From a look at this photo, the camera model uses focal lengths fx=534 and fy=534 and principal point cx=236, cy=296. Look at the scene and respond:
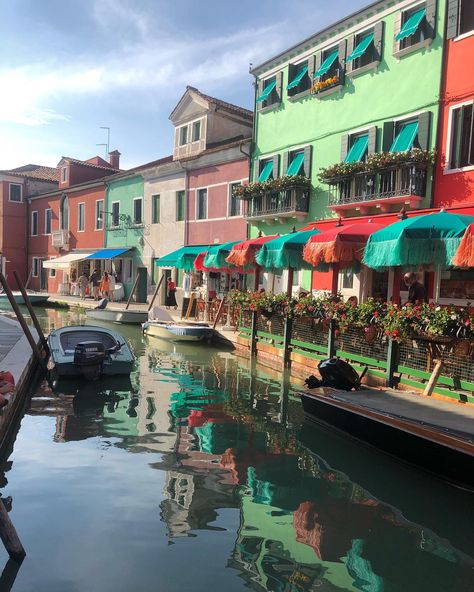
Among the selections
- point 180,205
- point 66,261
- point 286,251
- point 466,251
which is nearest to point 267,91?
point 180,205

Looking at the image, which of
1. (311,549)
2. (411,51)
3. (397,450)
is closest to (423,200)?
(411,51)

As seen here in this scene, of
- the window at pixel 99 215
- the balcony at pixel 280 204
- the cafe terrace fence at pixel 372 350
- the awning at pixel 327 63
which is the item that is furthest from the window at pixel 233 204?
the window at pixel 99 215

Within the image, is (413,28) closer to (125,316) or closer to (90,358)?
(90,358)

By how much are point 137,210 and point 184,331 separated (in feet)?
42.2

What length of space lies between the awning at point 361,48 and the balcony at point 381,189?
3263mm

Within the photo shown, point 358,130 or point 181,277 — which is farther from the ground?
point 358,130

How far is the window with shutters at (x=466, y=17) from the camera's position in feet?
39.0

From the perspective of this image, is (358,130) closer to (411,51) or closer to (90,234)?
(411,51)

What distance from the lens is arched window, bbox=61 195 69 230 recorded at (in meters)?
32.4

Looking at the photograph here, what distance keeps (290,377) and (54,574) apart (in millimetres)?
7897

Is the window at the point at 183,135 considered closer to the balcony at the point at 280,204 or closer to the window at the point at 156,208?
the window at the point at 156,208

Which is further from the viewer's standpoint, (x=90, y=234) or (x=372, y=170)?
(x=90, y=234)

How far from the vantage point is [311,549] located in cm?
449

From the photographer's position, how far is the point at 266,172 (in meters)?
18.2
